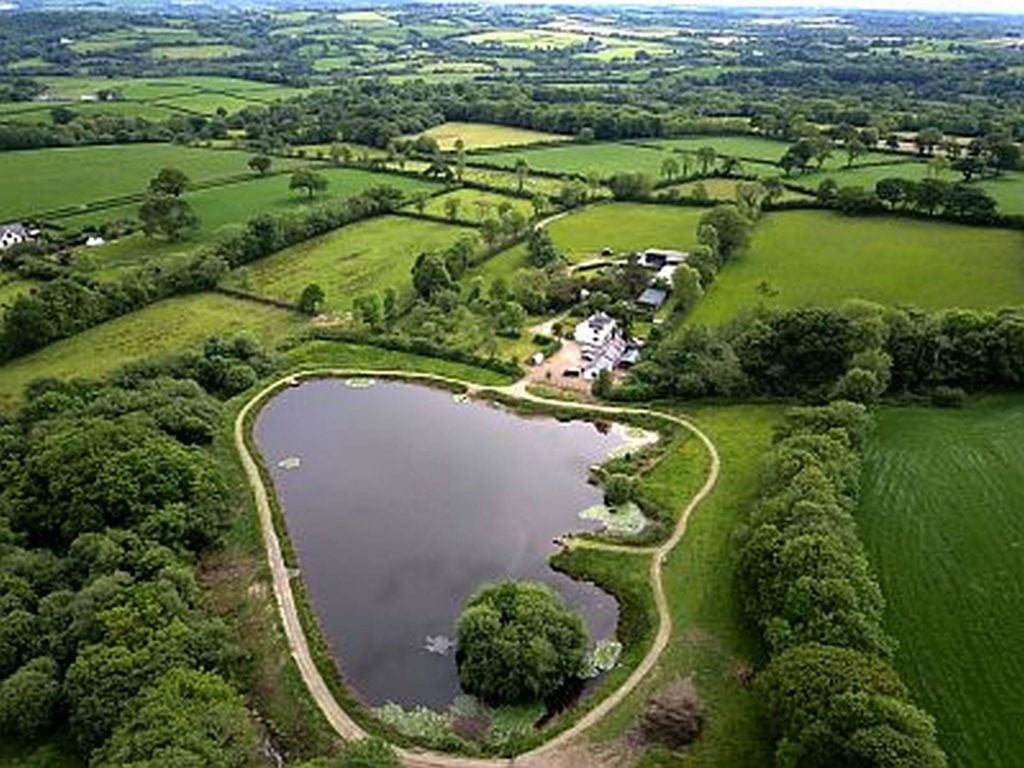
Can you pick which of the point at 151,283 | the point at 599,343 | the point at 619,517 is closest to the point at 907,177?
the point at 599,343

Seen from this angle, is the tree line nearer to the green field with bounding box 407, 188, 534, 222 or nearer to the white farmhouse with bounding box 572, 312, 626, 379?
the green field with bounding box 407, 188, 534, 222

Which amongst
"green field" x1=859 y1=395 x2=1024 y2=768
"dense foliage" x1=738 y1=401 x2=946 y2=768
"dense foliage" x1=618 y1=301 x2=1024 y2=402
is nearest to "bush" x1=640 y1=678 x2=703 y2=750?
"dense foliage" x1=738 y1=401 x2=946 y2=768

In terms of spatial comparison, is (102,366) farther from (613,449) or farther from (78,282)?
(613,449)

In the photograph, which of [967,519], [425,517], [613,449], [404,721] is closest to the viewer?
[404,721]

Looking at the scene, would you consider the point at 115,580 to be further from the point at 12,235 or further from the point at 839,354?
the point at 12,235

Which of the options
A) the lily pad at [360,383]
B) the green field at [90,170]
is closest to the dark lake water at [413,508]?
the lily pad at [360,383]

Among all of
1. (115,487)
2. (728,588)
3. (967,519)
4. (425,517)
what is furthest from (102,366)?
(967,519)

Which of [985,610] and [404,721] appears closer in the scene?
[404,721]

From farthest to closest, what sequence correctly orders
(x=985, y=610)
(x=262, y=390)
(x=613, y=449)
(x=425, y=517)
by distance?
1. (x=262, y=390)
2. (x=613, y=449)
3. (x=425, y=517)
4. (x=985, y=610)
